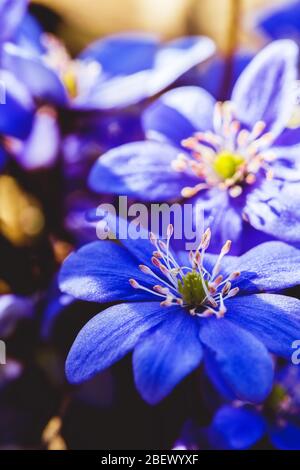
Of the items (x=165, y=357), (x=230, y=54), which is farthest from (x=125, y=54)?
(x=165, y=357)

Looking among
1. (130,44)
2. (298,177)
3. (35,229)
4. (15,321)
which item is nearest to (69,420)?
(15,321)

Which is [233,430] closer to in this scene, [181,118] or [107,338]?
[107,338]

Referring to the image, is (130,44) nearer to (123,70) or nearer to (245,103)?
(123,70)

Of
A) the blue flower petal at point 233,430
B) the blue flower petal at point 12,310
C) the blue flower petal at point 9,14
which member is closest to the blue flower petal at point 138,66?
the blue flower petal at point 9,14
